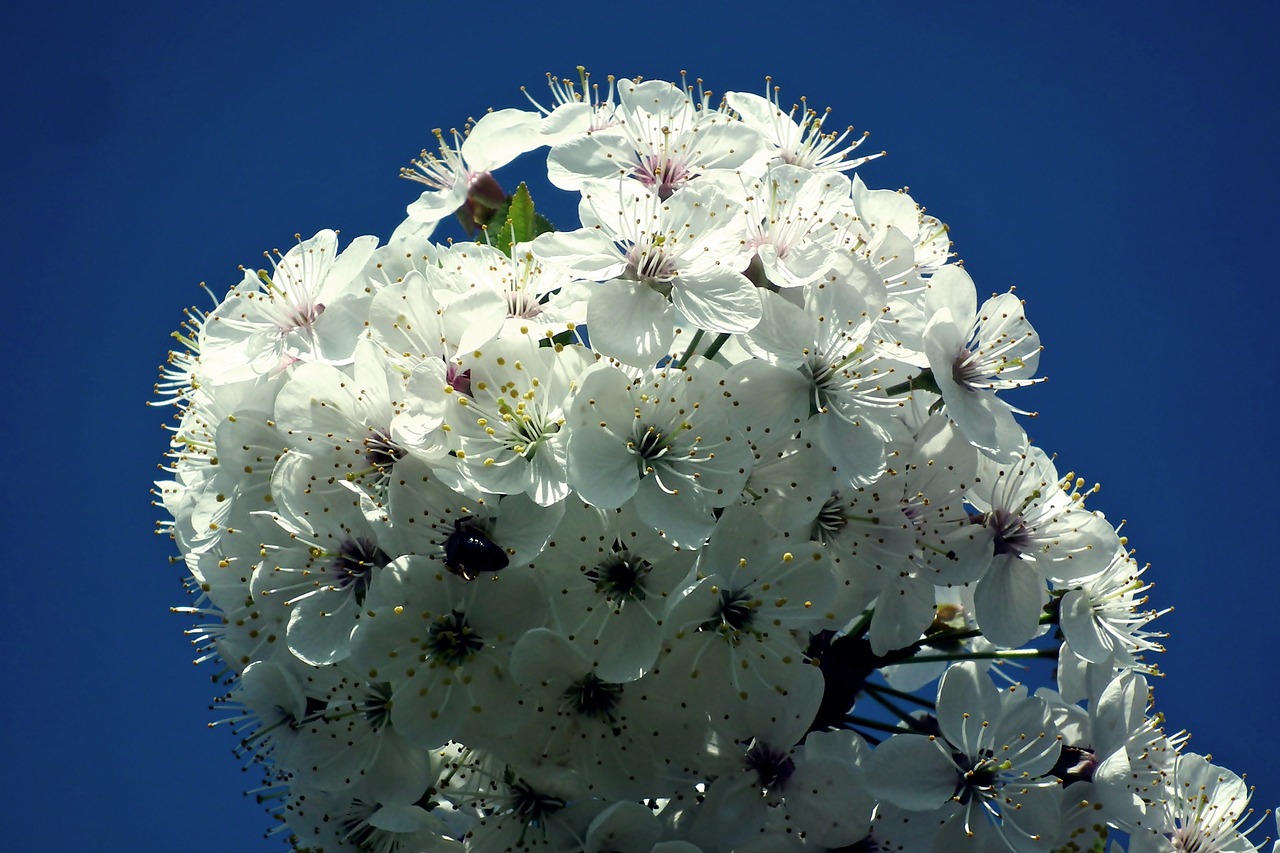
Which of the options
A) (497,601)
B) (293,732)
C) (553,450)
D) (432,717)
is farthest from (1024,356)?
(293,732)

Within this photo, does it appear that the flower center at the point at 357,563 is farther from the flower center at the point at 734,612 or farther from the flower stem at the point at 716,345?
the flower stem at the point at 716,345

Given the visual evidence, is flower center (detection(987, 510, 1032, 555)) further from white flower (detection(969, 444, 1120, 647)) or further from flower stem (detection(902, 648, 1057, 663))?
flower stem (detection(902, 648, 1057, 663))

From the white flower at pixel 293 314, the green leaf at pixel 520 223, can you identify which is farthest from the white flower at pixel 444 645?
the green leaf at pixel 520 223

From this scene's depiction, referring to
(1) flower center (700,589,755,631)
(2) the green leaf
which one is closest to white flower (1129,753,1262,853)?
(1) flower center (700,589,755,631)

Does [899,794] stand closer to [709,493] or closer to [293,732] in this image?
[709,493]

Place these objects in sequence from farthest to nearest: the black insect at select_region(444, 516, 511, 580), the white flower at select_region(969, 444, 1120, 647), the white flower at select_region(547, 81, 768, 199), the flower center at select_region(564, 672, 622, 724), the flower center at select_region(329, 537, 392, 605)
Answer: the white flower at select_region(547, 81, 768, 199) < the white flower at select_region(969, 444, 1120, 647) < the flower center at select_region(329, 537, 392, 605) < the flower center at select_region(564, 672, 622, 724) < the black insect at select_region(444, 516, 511, 580)

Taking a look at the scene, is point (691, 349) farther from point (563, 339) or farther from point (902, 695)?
point (902, 695)

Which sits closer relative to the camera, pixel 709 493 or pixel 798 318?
pixel 709 493
